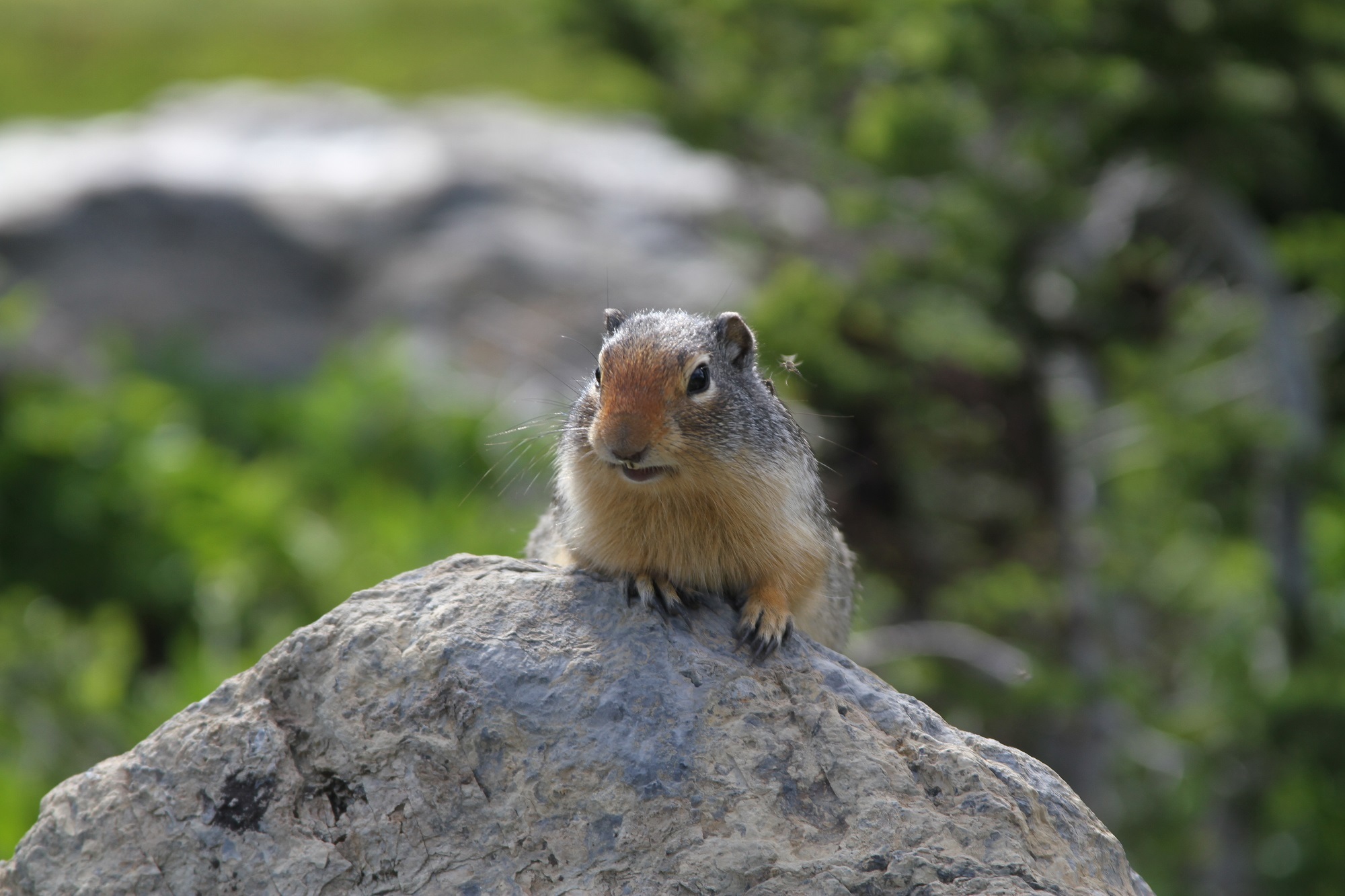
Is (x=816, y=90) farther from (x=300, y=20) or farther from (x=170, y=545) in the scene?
(x=300, y=20)

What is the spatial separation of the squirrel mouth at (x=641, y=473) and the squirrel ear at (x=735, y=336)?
2.01ft

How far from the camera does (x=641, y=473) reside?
350 cm

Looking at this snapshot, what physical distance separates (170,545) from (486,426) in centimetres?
280

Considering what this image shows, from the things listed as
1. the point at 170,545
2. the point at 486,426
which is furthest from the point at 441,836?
the point at 486,426

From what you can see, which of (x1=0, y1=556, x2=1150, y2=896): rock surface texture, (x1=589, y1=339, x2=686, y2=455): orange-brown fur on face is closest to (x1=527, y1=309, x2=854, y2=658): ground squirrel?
(x1=589, y1=339, x2=686, y2=455): orange-brown fur on face

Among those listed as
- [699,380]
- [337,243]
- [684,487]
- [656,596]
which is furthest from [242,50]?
[656,596]

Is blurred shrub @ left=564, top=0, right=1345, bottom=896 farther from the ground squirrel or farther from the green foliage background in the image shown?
the ground squirrel

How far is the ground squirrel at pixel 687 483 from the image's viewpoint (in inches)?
134

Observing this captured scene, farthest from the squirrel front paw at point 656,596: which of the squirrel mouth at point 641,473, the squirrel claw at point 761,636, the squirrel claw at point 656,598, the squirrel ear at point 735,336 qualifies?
the squirrel ear at point 735,336

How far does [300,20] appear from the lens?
25875mm

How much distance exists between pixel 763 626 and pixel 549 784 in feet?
2.35

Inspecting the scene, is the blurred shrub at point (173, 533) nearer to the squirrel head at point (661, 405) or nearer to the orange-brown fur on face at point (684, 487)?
the orange-brown fur on face at point (684, 487)

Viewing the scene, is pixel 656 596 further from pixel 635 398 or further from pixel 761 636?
pixel 635 398

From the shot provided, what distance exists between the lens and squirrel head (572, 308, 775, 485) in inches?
133
